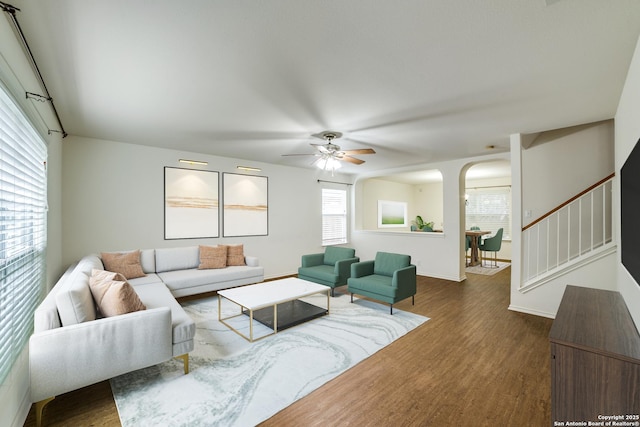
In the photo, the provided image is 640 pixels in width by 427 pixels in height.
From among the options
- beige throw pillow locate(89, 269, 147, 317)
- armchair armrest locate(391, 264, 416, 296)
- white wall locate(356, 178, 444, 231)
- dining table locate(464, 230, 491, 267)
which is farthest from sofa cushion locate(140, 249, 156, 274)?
dining table locate(464, 230, 491, 267)

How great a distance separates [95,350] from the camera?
200cm

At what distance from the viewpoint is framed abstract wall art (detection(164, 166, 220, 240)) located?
480cm

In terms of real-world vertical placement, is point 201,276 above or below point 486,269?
above

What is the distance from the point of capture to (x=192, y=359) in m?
2.67

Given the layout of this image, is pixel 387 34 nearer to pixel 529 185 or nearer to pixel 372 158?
pixel 372 158

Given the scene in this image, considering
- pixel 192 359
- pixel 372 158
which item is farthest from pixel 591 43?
pixel 192 359

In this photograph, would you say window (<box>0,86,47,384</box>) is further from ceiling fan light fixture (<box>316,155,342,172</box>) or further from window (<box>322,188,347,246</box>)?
window (<box>322,188,347,246</box>)

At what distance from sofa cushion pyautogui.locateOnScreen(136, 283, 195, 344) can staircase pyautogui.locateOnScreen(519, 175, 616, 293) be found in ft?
14.2

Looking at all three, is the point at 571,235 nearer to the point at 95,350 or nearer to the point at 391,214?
the point at 391,214

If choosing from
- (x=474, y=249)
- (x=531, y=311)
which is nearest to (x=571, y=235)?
(x=531, y=311)

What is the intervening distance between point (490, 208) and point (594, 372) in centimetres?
854

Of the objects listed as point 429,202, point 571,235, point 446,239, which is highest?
point 429,202

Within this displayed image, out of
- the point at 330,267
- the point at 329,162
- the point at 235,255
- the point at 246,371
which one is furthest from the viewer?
the point at 330,267

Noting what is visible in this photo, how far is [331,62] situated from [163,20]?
3.64ft
